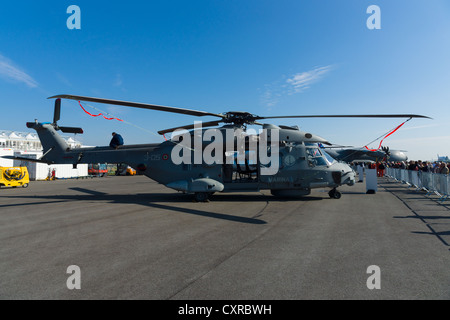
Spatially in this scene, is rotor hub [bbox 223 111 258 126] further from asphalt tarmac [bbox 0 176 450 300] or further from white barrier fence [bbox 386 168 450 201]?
white barrier fence [bbox 386 168 450 201]

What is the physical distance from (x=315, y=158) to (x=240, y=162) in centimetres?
361

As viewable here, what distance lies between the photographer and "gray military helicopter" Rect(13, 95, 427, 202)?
1228 cm

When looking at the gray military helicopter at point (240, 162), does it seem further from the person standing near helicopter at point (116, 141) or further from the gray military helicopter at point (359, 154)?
the gray military helicopter at point (359, 154)

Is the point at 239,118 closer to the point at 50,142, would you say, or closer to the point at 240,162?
the point at 240,162

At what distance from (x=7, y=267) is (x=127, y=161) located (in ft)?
30.3

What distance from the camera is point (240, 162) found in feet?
43.0

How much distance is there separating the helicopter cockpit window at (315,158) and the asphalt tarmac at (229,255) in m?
3.83

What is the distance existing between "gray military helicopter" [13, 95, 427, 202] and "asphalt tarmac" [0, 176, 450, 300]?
134 inches

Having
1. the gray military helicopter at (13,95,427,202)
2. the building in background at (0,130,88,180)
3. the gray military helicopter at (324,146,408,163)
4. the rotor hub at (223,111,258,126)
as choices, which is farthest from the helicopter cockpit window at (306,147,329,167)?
the gray military helicopter at (324,146,408,163)

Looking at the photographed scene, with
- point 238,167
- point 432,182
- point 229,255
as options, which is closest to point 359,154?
point 432,182

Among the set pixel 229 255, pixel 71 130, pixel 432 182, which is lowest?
pixel 229 255

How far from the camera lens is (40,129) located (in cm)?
1399

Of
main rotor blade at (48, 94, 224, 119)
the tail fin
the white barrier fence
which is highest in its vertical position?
main rotor blade at (48, 94, 224, 119)
